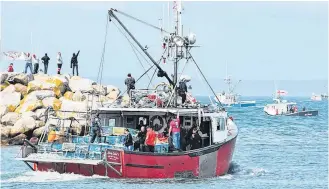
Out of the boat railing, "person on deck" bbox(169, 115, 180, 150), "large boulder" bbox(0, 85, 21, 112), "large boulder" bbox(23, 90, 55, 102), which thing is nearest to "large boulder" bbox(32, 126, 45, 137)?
"large boulder" bbox(23, 90, 55, 102)

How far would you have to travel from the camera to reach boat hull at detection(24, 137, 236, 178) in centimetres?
3078

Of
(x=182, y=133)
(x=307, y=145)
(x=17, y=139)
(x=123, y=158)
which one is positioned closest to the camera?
(x=123, y=158)

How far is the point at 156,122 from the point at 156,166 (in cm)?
347

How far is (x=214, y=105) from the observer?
35.4 m

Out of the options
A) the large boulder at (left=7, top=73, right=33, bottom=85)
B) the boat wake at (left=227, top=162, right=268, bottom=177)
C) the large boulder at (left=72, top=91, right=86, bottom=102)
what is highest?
the large boulder at (left=7, top=73, right=33, bottom=85)

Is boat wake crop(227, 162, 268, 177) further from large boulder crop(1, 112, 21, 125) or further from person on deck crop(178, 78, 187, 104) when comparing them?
large boulder crop(1, 112, 21, 125)

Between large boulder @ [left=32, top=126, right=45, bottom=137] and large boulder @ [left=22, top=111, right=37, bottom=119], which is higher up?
large boulder @ [left=22, top=111, right=37, bottom=119]

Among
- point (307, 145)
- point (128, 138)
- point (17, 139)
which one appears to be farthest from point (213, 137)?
point (307, 145)

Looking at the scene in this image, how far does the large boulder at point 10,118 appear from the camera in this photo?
48.5 m

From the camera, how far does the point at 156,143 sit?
1251 inches

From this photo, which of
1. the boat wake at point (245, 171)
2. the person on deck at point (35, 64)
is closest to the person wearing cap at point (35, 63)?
the person on deck at point (35, 64)

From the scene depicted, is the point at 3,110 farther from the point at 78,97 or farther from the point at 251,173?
the point at 251,173

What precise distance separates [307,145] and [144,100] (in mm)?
23997

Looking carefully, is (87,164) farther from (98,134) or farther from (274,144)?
(274,144)
